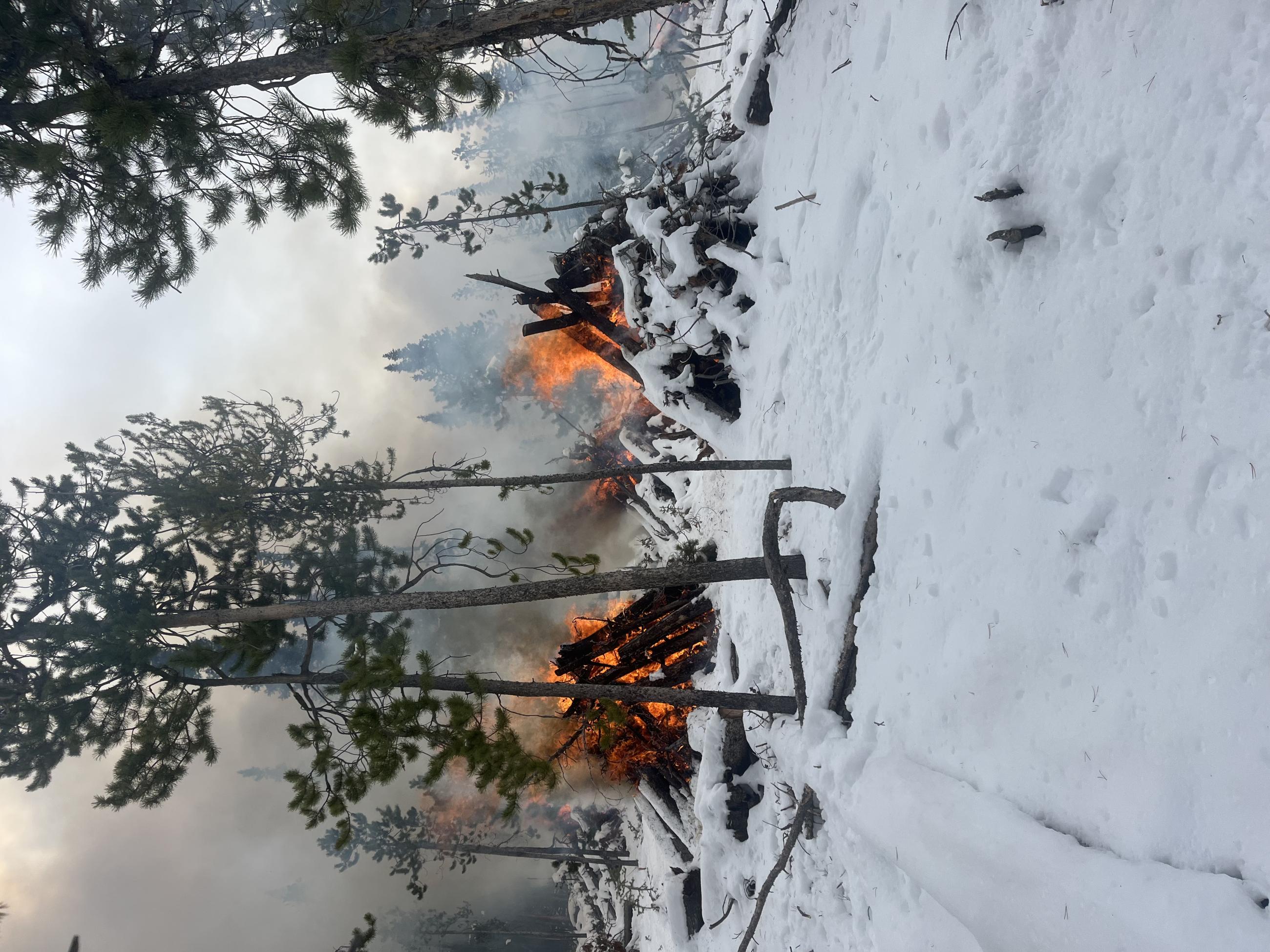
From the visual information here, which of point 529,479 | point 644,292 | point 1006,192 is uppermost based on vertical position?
point 644,292

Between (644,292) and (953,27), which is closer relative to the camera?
(953,27)

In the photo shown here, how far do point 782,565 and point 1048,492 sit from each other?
6.45ft

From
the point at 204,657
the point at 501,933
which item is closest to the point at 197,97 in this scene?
the point at 204,657

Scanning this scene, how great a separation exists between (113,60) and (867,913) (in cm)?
666

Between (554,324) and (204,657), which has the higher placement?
(554,324)

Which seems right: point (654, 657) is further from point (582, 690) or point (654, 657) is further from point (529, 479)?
point (582, 690)

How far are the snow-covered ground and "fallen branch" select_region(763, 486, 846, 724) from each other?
0.51 ft

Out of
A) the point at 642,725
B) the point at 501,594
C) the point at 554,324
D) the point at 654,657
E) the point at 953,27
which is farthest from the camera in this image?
the point at 642,725

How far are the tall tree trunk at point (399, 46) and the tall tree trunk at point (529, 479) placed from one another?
3.27 meters

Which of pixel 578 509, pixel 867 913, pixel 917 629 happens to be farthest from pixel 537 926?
pixel 917 629

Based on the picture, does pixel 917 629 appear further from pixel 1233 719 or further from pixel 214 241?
pixel 214 241

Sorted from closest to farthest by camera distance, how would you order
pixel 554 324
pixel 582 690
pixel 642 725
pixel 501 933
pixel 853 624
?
pixel 853 624 < pixel 582 690 < pixel 554 324 < pixel 642 725 < pixel 501 933

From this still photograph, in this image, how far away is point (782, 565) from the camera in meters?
4.39

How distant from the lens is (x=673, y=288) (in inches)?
274
